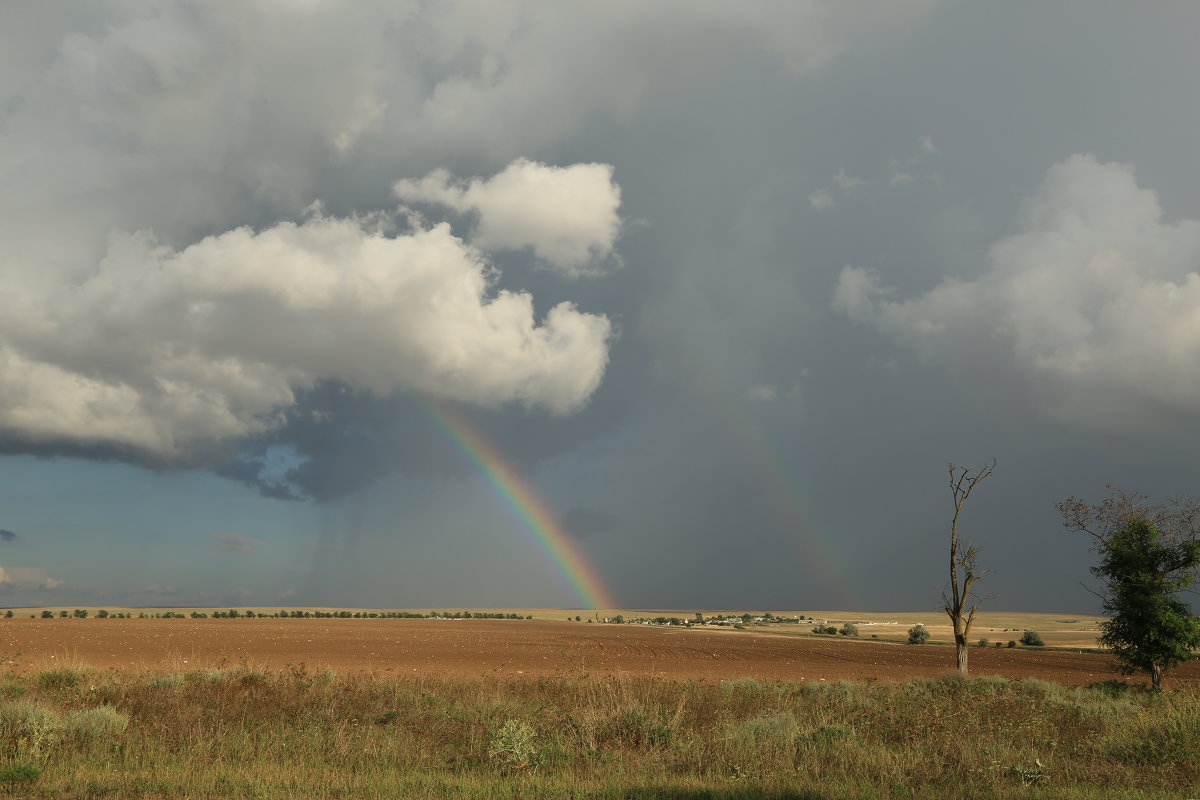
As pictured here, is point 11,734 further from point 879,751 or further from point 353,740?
point 879,751

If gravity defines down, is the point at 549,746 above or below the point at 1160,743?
below

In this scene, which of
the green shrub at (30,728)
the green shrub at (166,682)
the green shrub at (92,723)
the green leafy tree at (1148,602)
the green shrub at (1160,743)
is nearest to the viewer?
the green shrub at (30,728)

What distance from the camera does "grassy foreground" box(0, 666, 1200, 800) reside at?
10.7 metres

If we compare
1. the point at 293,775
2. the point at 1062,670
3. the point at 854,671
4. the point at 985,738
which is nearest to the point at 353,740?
the point at 293,775

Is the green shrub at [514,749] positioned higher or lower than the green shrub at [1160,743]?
lower

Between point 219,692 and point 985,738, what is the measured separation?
16.5 m

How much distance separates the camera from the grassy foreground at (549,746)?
10.7m

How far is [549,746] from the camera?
13.6 m

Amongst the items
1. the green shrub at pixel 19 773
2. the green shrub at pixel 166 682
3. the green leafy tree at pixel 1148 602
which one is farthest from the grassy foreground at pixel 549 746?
the green leafy tree at pixel 1148 602

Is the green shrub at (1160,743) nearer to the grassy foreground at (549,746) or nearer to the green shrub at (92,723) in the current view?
the grassy foreground at (549,746)

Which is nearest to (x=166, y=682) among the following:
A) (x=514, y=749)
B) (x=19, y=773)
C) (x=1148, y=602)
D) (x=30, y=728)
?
Result: (x=30, y=728)

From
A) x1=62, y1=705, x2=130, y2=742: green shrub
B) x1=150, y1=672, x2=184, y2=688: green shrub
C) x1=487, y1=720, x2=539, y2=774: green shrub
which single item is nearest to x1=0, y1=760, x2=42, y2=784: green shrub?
x1=62, y1=705, x2=130, y2=742: green shrub

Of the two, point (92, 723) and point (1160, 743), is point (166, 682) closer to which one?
point (92, 723)

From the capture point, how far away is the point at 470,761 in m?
12.8
